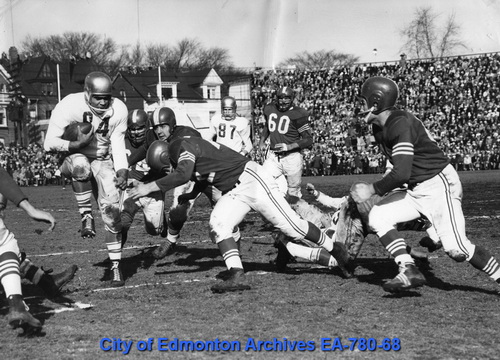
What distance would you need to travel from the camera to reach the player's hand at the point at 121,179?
23.7 feet

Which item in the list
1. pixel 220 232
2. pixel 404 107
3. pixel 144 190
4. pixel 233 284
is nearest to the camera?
pixel 233 284

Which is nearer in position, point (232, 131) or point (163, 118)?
point (163, 118)

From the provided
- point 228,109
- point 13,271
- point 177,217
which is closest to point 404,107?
point 228,109

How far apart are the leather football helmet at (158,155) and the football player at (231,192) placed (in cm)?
95

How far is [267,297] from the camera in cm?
591

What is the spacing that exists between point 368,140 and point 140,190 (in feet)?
106

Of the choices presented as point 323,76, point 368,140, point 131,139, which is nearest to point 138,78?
point 323,76

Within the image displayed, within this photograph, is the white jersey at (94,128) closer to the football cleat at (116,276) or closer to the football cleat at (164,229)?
the football cleat at (116,276)

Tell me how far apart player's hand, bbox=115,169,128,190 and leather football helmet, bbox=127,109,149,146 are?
1129 millimetres

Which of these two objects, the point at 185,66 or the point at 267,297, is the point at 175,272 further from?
the point at 185,66

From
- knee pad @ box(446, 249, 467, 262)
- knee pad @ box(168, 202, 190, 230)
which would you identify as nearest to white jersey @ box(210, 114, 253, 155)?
knee pad @ box(168, 202, 190, 230)

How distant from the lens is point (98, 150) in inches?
288

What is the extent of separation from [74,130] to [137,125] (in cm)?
122

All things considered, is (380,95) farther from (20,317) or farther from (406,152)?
(20,317)
